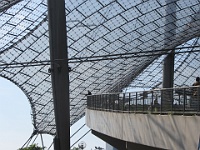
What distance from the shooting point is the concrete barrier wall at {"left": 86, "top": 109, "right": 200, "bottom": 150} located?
14859 millimetres

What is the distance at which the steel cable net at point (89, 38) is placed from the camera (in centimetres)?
5400

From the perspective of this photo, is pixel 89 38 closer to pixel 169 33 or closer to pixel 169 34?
pixel 169 33

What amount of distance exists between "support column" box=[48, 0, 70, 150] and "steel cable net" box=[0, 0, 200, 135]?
3896 mm

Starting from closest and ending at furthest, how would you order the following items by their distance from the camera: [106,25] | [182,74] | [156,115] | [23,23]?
[156,115], [23,23], [106,25], [182,74]

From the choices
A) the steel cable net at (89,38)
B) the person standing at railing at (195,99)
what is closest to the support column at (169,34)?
the steel cable net at (89,38)

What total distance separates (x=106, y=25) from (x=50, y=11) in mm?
21860

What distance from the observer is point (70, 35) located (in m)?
60.4

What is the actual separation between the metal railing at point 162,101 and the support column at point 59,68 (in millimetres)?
10611

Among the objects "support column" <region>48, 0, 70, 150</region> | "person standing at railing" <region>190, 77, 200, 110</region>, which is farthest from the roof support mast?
"person standing at railing" <region>190, 77, 200, 110</region>

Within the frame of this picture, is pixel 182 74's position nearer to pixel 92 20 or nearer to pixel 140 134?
pixel 92 20

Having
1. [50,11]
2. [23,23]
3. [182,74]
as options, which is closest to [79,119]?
[182,74]

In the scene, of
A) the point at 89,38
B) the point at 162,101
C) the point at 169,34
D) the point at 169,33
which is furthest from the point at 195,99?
the point at 169,34

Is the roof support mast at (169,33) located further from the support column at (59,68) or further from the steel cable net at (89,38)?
the support column at (59,68)

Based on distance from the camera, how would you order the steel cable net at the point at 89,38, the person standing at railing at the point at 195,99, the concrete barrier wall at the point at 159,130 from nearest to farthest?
the concrete barrier wall at the point at 159,130 → the person standing at railing at the point at 195,99 → the steel cable net at the point at 89,38
